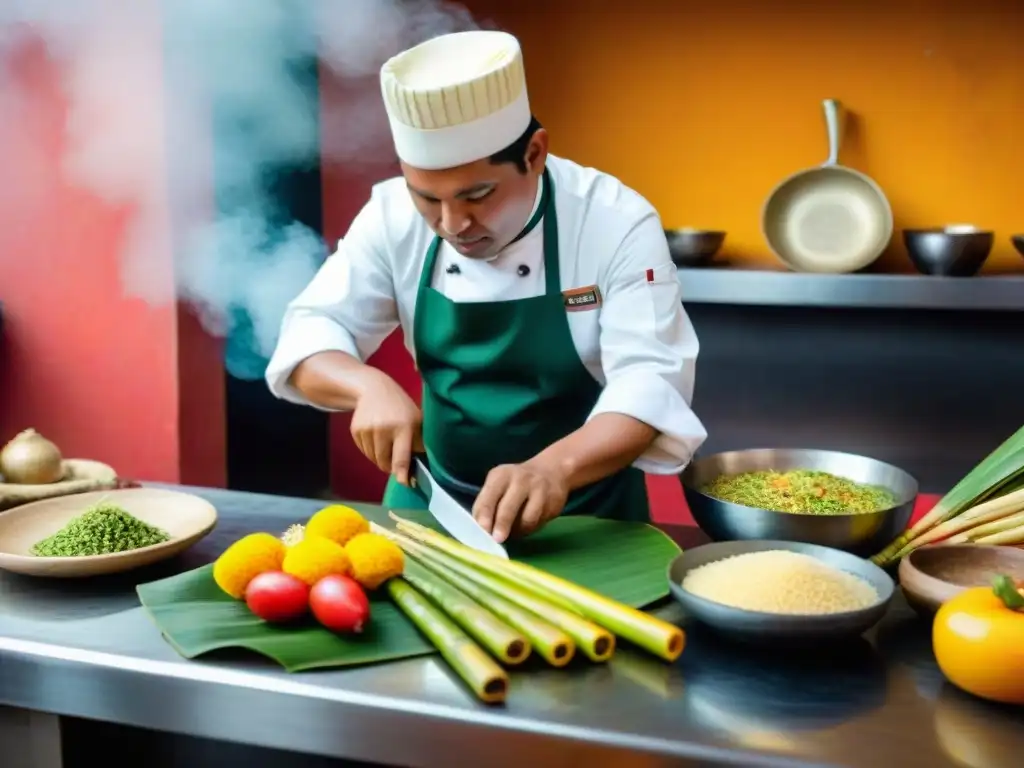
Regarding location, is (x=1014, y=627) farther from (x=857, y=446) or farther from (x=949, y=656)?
(x=857, y=446)

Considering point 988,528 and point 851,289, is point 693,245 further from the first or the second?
point 988,528

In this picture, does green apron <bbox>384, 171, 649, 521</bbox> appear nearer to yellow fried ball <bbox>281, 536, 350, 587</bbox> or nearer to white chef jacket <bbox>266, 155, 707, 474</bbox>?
white chef jacket <bbox>266, 155, 707, 474</bbox>

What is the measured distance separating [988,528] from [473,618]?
777 millimetres

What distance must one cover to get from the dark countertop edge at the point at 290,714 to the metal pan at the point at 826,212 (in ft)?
8.16

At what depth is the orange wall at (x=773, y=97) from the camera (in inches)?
133

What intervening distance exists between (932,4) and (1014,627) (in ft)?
9.38

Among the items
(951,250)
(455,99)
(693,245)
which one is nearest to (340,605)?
(455,99)

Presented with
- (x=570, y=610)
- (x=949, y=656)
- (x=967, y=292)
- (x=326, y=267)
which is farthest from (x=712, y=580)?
(x=967, y=292)

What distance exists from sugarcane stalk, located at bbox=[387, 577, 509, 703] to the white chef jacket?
0.63 m

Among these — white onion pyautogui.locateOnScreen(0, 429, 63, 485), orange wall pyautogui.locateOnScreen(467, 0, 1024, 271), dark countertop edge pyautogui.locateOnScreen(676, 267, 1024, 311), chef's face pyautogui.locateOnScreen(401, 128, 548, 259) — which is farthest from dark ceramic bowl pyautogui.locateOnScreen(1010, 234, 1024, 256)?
white onion pyautogui.locateOnScreen(0, 429, 63, 485)

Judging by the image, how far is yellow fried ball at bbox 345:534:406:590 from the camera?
1.36 metres

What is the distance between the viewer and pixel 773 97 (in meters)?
3.53

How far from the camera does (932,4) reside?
11.0 feet

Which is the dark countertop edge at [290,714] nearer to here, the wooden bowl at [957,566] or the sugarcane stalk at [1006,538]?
the wooden bowl at [957,566]
